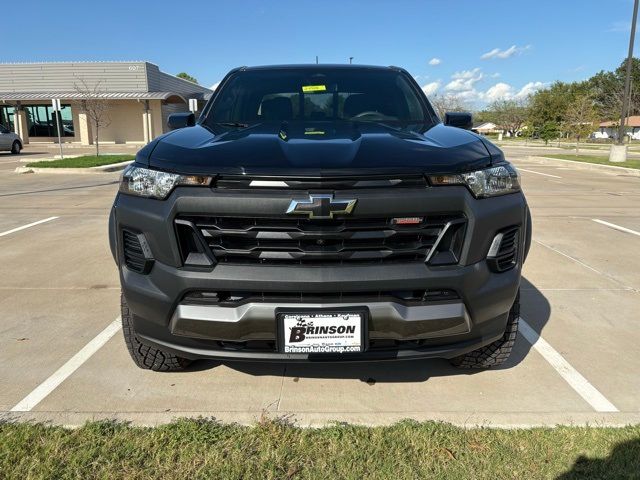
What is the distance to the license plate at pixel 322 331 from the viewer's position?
7.38ft

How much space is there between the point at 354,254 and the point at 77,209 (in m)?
8.06

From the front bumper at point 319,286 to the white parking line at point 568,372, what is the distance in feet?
2.96

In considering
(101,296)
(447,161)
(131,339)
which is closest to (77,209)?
(101,296)

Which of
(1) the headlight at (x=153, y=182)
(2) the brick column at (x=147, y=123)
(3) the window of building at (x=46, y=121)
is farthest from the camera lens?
(3) the window of building at (x=46, y=121)

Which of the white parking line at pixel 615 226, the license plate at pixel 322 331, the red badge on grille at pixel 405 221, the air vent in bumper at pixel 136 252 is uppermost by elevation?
the red badge on grille at pixel 405 221

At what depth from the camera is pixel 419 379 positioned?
3033 millimetres

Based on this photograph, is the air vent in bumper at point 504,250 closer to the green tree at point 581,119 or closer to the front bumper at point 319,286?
the front bumper at point 319,286

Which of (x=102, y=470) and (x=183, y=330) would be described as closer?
(x=102, y=470)

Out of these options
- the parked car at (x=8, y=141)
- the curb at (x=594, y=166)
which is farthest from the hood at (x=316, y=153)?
the parked car at (x=8, y=141)

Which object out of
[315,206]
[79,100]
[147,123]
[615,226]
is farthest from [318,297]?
[79,100]

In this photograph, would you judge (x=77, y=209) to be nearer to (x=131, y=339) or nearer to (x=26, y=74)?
(x=131, y=339)

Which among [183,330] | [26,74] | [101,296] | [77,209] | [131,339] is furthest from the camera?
[26,74]

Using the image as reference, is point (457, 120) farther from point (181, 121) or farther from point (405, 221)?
point (181, 121)

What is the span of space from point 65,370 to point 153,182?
4.95 feet
